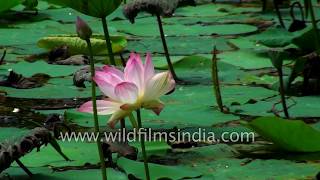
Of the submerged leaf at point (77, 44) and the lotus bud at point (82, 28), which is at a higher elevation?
→ the lotus bud at point (82, 28)

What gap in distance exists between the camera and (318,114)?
2137 millimetres

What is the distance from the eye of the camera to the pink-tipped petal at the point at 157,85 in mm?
1302

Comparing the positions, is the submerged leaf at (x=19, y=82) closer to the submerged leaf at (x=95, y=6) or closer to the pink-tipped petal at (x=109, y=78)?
the submerged leaf at (x=95, y=6)

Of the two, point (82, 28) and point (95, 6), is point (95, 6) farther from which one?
point (82, 28)

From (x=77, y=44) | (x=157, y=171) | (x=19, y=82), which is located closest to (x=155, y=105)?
(x=157, y=171)

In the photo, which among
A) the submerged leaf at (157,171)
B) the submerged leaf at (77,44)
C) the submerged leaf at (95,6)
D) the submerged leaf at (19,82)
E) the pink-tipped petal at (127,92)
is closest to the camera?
the pink-tipped petal at (127,92)

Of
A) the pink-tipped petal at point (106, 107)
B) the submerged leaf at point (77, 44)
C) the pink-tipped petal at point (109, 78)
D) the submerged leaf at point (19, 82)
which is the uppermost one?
the pink-tipped petal at point (109, 78)

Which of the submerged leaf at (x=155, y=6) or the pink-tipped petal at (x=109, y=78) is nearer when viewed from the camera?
the pink-tipped petal at (x=109, y=78)

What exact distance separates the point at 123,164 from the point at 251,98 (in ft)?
2.70

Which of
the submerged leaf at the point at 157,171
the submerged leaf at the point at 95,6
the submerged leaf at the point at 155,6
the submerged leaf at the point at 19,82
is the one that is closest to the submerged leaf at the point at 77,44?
the submerged leaf at the point at 19,82

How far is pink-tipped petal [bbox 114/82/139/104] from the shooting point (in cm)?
127

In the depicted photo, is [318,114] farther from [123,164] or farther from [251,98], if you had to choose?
[123,164]

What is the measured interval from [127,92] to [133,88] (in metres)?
0.01

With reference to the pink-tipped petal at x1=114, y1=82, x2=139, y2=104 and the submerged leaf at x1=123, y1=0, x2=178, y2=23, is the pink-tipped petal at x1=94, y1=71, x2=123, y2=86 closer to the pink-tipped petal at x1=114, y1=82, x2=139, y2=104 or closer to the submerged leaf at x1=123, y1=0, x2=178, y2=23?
the pink-tipped petal at x1=114, y1=82, x2=139, y2=104
